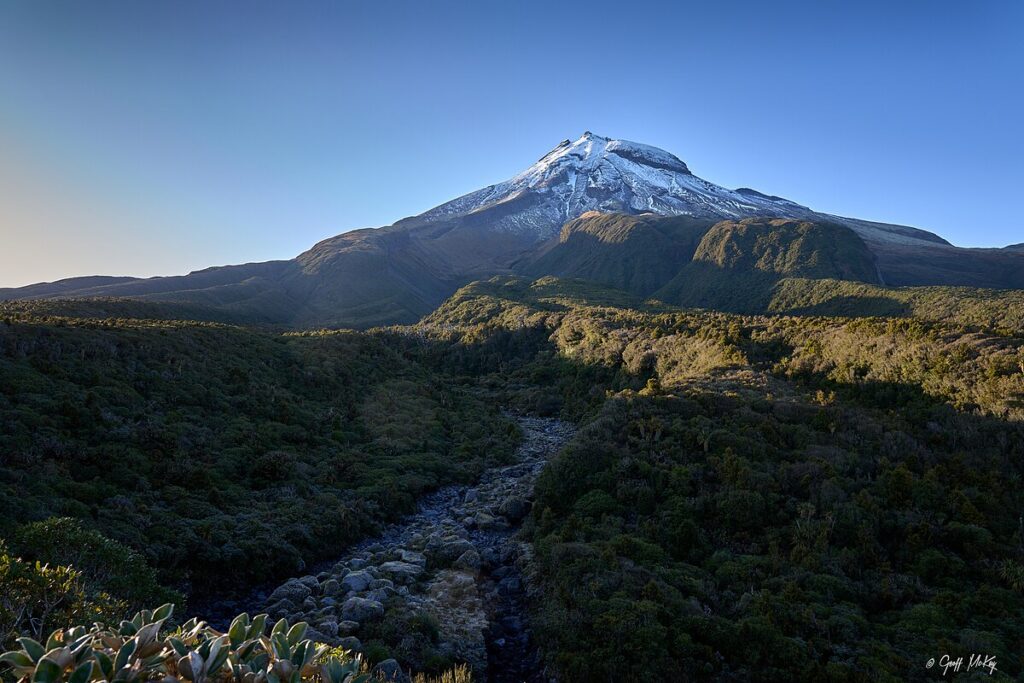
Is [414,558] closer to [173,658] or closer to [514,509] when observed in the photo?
[514,509]

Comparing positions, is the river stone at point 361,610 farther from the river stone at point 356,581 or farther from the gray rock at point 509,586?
the gray rock at point 509,586

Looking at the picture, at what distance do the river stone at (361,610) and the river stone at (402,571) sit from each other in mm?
1476

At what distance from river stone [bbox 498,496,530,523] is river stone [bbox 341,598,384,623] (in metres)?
6.15

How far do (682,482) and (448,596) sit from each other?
7.23 meters

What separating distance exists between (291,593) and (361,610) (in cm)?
221

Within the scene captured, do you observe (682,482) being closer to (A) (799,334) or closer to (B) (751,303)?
(A) (799,334)

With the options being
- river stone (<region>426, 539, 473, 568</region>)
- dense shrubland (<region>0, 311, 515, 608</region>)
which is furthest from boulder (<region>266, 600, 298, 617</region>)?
river stone (<region>426, 539, 473, 568</region>)

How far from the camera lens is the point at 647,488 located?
1560 cm

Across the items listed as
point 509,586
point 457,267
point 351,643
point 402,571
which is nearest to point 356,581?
point 402,571

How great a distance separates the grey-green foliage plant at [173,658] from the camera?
3.19 meters

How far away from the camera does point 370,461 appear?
69.8 feet

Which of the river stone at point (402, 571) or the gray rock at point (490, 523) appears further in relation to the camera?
the gray rock at point (490, 523)

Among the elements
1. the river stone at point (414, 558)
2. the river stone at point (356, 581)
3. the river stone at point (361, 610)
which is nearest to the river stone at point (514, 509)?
the river stone at point (414, 558)

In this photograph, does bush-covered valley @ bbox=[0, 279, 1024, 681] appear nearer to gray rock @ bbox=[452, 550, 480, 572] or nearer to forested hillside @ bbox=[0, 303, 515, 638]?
forested hillside @ bbox=[0, 303, 515, 638]
